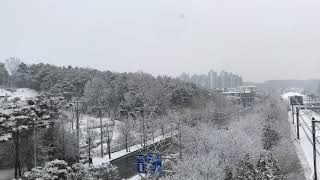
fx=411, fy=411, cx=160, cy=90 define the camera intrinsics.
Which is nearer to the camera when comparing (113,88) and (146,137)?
(146,137)

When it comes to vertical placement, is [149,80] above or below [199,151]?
above

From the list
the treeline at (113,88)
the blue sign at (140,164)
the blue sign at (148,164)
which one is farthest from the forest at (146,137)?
the blue sign at (140,164)

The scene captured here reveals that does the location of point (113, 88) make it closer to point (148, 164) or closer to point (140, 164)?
point (148, 164)

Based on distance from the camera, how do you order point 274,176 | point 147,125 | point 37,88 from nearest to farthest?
point 274,176 < point 147,125 < point 37,88

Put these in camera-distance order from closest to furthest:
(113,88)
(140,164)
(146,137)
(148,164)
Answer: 1. (140,164)
2. (148,164)
3. (146,137)
4. (113,88)

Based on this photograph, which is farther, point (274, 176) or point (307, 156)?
point (307, 156)

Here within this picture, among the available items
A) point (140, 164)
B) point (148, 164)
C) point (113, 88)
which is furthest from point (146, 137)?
point (113, 88)

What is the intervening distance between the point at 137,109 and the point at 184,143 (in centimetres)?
2212

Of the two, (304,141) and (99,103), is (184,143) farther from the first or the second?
(99,103)

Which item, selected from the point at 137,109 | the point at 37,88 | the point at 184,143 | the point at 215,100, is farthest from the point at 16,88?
the point at 184,143

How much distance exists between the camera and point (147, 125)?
162ft

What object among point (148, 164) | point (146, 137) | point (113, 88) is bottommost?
point (146, 137)

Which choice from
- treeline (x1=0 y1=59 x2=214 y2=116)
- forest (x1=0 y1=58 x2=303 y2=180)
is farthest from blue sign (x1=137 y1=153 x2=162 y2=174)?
treeline (x1=0 y1=59 x2=214 y2=116)

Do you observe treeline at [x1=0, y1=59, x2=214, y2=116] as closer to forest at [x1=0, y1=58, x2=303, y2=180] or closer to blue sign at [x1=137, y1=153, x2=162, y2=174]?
forest at [x1=0, y1=58, x2=303, y2=180]
